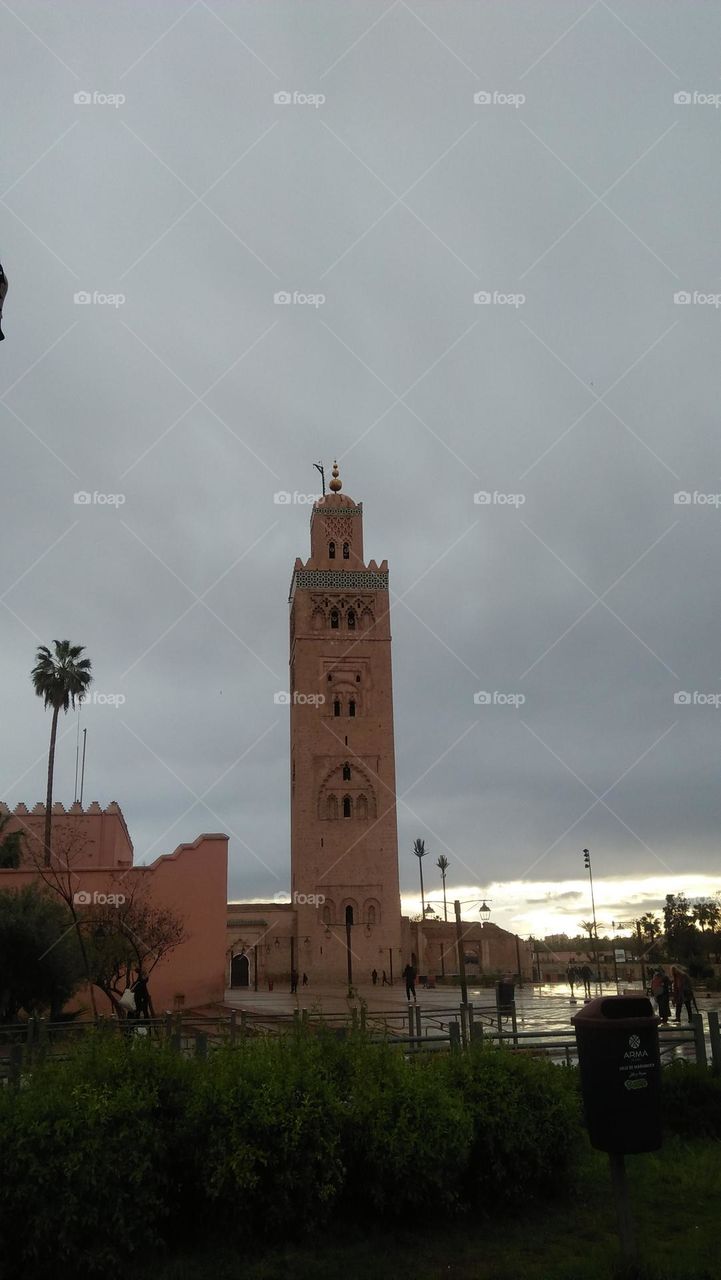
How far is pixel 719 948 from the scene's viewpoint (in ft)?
183

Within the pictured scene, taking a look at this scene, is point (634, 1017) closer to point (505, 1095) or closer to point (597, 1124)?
point (597, 1124)

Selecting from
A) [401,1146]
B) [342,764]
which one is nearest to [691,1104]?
[401,1146]

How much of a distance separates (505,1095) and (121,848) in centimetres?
4432

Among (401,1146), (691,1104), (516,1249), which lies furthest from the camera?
(691,1104)

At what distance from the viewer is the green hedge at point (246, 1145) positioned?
5.44 metres

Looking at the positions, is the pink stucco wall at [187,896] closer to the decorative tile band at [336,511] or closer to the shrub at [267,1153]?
the shrub at [267,1153]

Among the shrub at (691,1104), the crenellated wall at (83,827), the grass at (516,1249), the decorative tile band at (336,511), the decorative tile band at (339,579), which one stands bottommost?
the grass at (516,1249)

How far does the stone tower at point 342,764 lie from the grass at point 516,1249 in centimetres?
4329

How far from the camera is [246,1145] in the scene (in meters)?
5.82

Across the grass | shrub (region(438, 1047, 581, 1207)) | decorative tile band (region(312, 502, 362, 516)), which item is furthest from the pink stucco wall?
decorative tile band (region(312, 502, 362, 516))

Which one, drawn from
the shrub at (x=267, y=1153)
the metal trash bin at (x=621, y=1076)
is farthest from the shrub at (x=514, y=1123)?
the metal trash bin at (x=621, y=1076)

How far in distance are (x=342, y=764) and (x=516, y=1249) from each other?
4750 cm

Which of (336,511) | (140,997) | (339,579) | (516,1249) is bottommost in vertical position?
(516,1249)

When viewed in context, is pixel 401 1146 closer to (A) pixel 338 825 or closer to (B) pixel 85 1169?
(B) pixel 85 1169
